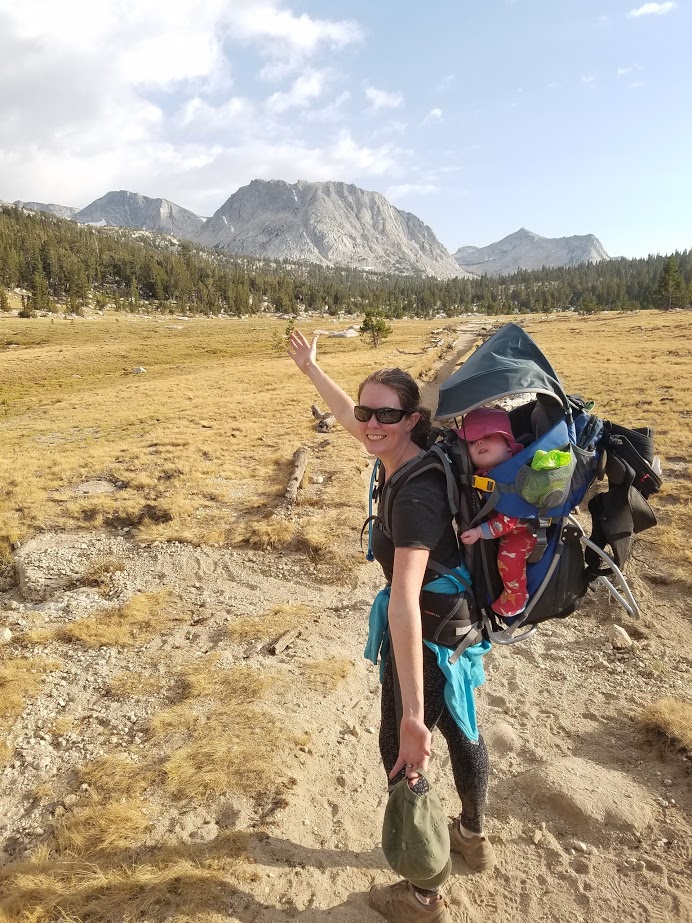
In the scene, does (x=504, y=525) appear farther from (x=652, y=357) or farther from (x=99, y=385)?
(x=99, y=385)

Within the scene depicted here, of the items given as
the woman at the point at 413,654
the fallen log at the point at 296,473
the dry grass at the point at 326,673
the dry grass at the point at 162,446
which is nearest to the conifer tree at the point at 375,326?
the dry grass at the point at 162,446

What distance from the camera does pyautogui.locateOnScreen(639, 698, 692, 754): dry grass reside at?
4.07 m

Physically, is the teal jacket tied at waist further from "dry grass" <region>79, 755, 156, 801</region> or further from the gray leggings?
"dry grass" <region>79, 755, 156, 801</region>

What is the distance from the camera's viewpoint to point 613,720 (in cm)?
459

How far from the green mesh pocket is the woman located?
0.38 metres

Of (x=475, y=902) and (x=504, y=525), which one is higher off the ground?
(x=504, y=525)

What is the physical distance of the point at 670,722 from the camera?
4.21 meters

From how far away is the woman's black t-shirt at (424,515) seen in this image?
7.20 ft

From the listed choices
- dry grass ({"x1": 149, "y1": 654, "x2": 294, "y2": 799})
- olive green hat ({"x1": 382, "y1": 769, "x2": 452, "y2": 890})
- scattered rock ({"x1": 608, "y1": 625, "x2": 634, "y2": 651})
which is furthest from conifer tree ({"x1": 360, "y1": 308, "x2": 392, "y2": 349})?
olive green hat ({"x1": 382, "y1": 769, "x2": 452, "y2": 890})

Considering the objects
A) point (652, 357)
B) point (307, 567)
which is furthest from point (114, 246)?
point (307, 567)

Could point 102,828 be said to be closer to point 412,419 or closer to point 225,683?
point 225,683

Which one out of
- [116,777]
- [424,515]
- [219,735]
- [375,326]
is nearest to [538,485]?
[424,515]

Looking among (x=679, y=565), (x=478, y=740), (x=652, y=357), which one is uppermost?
(x=652, y=357)

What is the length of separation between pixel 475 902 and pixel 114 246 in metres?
164
